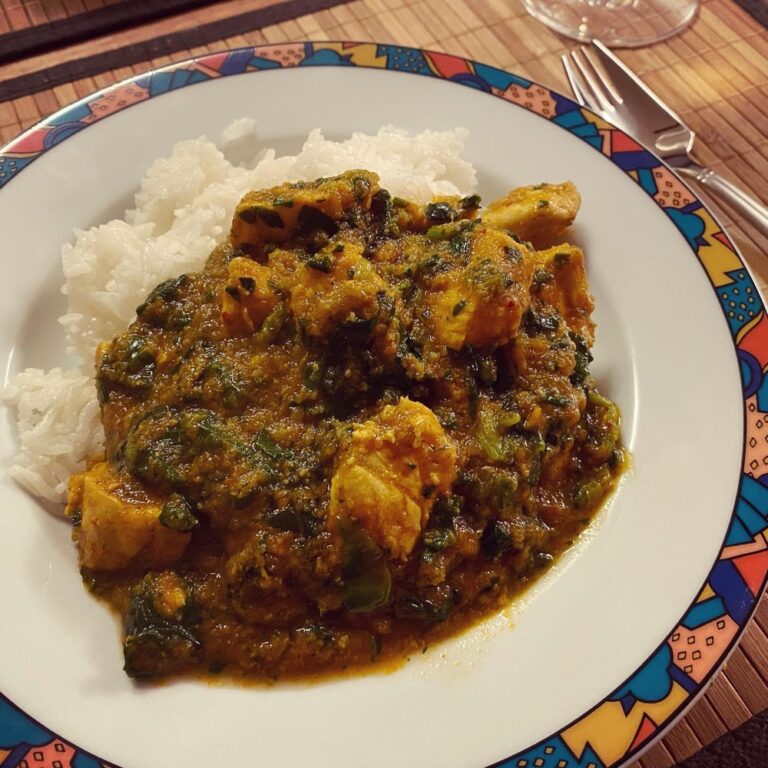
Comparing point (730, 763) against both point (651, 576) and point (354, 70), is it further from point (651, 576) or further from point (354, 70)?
point (354, 70)

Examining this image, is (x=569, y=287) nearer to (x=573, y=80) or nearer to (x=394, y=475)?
(x=394, y=475)

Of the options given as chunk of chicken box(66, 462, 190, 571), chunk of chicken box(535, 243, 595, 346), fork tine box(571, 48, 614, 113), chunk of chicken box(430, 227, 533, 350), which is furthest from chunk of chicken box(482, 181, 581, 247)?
chunk of chicken box(66, 462, 190, 571)

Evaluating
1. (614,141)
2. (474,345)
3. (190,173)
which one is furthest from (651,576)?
(190,173)

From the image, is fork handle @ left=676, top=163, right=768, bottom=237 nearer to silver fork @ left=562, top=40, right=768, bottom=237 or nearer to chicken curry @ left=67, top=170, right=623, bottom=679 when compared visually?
silver fork @ left=562, top=40, right=768, bottom=237

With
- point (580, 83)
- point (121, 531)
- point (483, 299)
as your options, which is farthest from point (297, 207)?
point (580, 83)

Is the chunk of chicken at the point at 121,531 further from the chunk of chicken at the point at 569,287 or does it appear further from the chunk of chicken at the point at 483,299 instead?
the chunk of chicken at the point at 569,287

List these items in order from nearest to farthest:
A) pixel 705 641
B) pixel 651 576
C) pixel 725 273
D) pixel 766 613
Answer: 1. pixel 705 641
2. pixel 651 576
3. pixel 766 613
4. pixel 725 273
